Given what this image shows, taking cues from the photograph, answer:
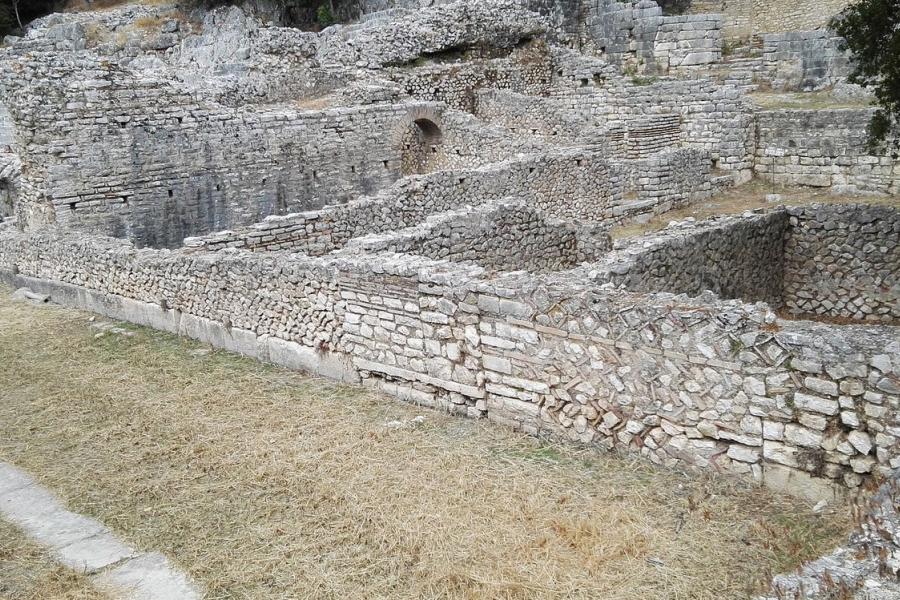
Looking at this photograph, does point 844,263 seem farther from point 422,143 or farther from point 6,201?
point 6,201

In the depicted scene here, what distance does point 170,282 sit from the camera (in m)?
10.1

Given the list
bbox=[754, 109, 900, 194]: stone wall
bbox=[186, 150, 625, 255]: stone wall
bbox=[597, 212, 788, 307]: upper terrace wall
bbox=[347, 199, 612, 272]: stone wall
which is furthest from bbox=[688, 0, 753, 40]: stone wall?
bbox=[347, 199, 612, 272]: stone wall

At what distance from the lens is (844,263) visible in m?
10.2

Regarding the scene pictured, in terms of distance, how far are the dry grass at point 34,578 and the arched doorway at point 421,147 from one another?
43.4 feet

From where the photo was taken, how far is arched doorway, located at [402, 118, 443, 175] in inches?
714

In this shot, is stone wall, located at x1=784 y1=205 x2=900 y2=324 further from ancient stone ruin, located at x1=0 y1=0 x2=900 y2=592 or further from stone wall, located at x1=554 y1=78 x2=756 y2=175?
stone wall, located at x1=554 y1=78 x2=756 y2=175

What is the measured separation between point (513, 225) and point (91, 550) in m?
6.00

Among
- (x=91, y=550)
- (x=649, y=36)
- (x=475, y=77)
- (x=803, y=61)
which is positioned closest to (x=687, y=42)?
(x=649, y=36)

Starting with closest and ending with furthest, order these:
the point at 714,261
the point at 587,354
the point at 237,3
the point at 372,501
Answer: the point at 372,501 < the point at 587,354 < the point at 714,261 < the point at 237,3

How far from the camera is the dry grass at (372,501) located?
4852 millimetres

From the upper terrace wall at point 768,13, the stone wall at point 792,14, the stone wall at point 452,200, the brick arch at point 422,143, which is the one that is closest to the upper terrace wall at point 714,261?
the stone wall at point 452,200

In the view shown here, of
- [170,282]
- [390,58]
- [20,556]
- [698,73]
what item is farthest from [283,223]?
[698,73]

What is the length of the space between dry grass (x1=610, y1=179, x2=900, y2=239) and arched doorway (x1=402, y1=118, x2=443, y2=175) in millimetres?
5441

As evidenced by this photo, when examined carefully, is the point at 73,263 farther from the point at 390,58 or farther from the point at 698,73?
the point at 698,73
